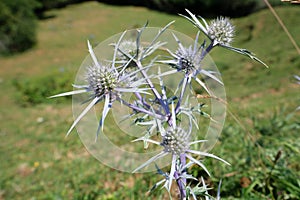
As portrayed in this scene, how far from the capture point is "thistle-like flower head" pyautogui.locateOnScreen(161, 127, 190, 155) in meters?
0.93

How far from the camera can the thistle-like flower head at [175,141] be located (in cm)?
93

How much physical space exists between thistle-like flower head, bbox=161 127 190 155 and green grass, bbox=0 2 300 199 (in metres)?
0.43

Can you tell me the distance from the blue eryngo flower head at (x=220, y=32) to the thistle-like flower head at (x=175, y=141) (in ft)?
0.99

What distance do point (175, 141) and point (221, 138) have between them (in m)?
1.51

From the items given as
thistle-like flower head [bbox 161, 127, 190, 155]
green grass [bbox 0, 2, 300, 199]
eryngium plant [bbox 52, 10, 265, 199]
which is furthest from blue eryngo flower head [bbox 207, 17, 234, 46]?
green grass [bbox 0, 2, 300, 199]

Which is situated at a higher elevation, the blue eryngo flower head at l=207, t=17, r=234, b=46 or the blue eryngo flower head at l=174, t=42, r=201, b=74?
the blue eryngo flower head at l=207, t=17, r=234, b=46

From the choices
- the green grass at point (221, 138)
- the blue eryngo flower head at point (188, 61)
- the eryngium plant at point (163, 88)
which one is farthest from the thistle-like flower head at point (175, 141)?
the green grass at point (221, 138)

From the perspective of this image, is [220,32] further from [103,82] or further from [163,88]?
[103,82]

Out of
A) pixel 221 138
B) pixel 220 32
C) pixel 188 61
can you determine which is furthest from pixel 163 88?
pixel 221 138

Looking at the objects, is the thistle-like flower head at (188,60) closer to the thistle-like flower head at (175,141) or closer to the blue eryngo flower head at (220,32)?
the blue eryngo flower head at (220,32)

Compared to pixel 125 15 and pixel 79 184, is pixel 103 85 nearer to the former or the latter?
pixel 79 184

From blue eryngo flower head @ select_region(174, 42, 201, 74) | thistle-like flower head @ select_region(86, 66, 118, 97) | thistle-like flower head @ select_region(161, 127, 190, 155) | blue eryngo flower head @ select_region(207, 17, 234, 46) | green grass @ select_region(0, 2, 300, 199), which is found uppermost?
blue eryngo flower head @ select_region(207, 17, 234, 46)

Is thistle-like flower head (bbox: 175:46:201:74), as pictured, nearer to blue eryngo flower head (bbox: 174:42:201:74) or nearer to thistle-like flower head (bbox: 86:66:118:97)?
blue eryngo flower head (bbox: 174:42:201:74)

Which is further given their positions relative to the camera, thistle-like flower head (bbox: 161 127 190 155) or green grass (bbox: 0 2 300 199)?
green grass (bbox: 0 2 300 199)
